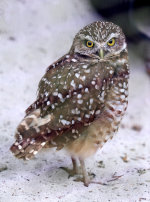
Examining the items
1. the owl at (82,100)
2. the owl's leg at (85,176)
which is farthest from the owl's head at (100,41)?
the owl's leg at (85,176)

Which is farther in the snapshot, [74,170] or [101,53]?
[74,170]

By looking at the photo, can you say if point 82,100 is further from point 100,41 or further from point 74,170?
point 74,170

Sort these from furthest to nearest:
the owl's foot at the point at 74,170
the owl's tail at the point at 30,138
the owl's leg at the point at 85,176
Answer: the owl's foot at the point at 74,170, the owl's leg at the point at 85,176, the owl's tail at the point at 30,138

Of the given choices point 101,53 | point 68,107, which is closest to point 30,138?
point 68,107

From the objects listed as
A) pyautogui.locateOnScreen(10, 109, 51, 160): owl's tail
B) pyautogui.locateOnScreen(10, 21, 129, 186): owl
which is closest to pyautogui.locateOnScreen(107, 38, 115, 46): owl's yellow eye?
pyautogui.locateOnScreen(10, 21, 129, 186): owl

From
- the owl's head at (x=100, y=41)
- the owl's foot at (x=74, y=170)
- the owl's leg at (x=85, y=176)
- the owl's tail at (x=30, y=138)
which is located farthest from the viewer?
the owl's foot at (x=74, y=170)

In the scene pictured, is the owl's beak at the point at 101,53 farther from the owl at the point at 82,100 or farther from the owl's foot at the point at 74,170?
the owl's foot at the point at 74,170

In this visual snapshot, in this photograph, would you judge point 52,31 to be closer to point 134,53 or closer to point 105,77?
point 134,53
